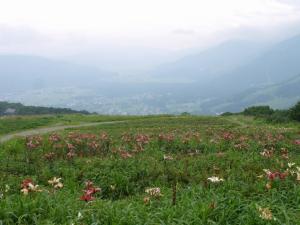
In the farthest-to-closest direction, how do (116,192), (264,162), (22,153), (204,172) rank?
(22,153), (264,162), (204,172), (116,192)

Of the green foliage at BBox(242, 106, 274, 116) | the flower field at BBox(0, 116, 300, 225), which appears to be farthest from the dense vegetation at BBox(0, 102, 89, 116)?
the flower field at BBox(0, 116, 300, 225)

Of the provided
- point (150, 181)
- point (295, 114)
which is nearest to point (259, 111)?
point (295, 114)

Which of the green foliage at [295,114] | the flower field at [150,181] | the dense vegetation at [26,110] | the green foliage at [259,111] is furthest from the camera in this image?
the dense vegetation at [26,110]

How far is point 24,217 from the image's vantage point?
299 inches

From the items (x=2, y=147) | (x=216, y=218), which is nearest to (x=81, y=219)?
(x=216, y=218)

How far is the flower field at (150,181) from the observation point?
7852mm

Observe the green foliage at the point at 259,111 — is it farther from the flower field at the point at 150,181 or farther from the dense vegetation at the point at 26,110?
the dense vegetation at the point at 26,110

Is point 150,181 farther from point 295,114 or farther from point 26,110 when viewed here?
point 26,110

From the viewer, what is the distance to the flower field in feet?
25.8

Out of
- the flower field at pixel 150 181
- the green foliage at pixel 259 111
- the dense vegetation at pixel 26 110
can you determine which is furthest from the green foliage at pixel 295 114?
the dense vegetation at pixel 26 110

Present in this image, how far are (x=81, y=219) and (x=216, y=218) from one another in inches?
88.5

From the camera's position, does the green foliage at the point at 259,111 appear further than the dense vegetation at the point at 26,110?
No

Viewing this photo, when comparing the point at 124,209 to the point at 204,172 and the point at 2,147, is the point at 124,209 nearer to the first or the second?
the point at 204,172

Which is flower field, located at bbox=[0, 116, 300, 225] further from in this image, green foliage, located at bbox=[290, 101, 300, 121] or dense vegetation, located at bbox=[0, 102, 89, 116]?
dense vegetation, located at bbox=[0, 102, 89, 116]
